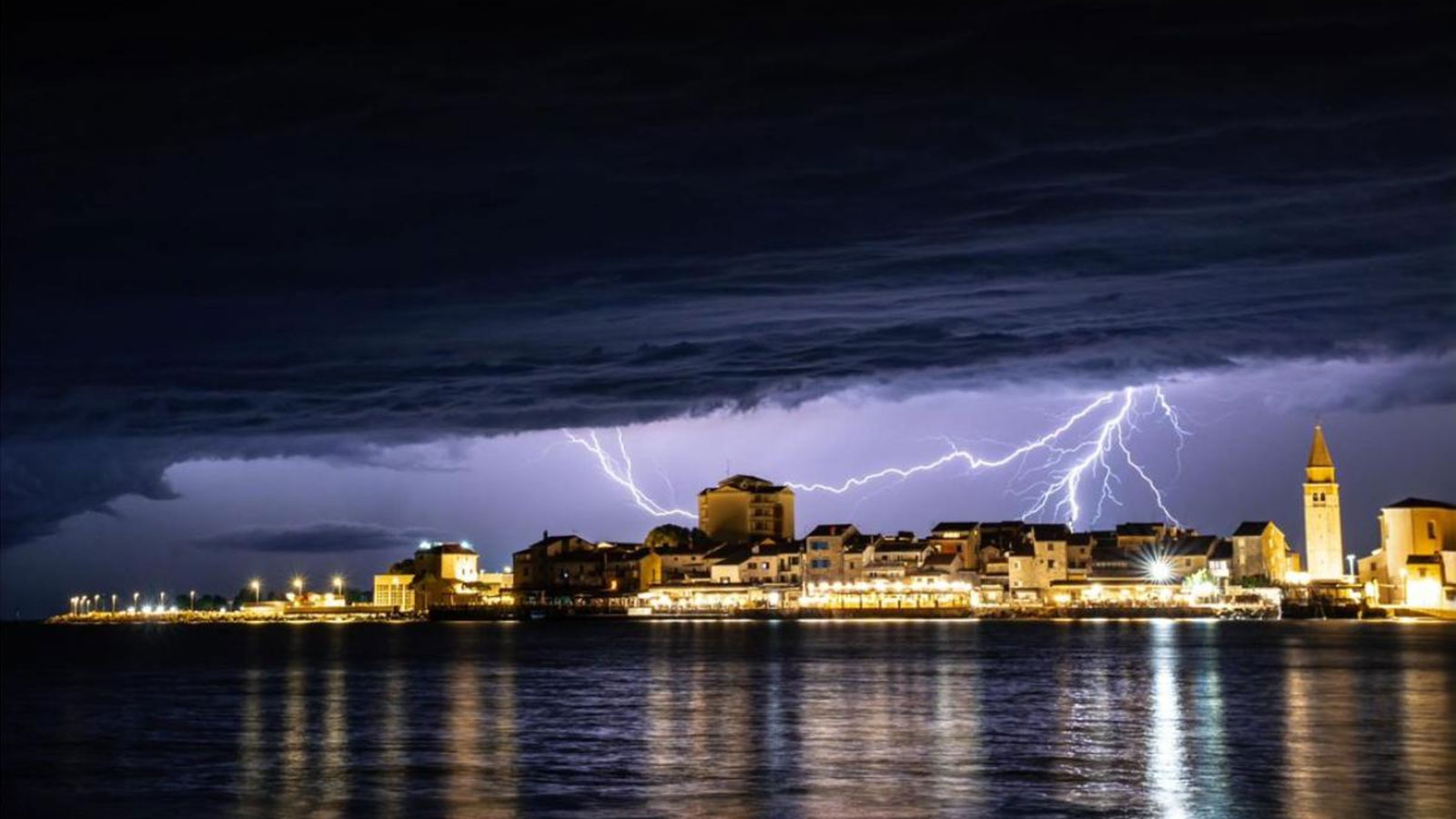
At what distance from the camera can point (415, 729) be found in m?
55.5

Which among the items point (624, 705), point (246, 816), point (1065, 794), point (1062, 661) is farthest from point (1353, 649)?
point (246, 816)

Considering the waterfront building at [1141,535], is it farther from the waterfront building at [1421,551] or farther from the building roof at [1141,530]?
the waterfront building at [1421,551]

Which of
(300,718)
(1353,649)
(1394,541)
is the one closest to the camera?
(300,718)

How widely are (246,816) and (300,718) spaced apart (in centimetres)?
2393

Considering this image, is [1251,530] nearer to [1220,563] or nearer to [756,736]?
[1220,563]

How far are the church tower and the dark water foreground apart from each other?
259ft

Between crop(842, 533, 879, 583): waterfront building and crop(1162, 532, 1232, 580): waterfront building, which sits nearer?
crop(1162, 532, 1232, 580): waterfront building

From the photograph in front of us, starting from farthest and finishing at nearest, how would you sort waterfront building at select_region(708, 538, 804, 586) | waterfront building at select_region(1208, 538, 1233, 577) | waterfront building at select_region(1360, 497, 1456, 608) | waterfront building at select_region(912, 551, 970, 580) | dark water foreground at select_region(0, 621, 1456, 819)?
1. waterfront building at select_region(708, 538, 804, 586)
2. waterfront building at select_region(912, 551, 970, 580)
3. waterfront building at select_region(1208, 538, 1233, 577)
4. waterfront building at select_region(1360, 497, 1456, 608)
5. dark water foreground at select_region(0, 621, 1456, 819)

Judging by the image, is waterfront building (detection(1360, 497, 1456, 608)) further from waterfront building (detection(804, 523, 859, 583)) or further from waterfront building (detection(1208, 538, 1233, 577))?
waterfront building (detection(804, 523, 859, 583))

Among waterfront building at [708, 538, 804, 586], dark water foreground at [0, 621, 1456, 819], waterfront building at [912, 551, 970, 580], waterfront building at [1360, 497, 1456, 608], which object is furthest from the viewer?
waterfront building at [708, 538, 804, 586]

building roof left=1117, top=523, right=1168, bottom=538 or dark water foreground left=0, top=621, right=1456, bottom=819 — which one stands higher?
building roof left=1117, top=523, right=1168, bottom=538

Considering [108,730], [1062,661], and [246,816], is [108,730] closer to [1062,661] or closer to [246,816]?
[246,816]

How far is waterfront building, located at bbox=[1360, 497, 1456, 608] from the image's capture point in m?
166

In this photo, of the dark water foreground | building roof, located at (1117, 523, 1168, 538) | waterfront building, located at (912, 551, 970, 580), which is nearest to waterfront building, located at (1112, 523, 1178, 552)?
building roof, located at (1117, 523, 1168, 538)
